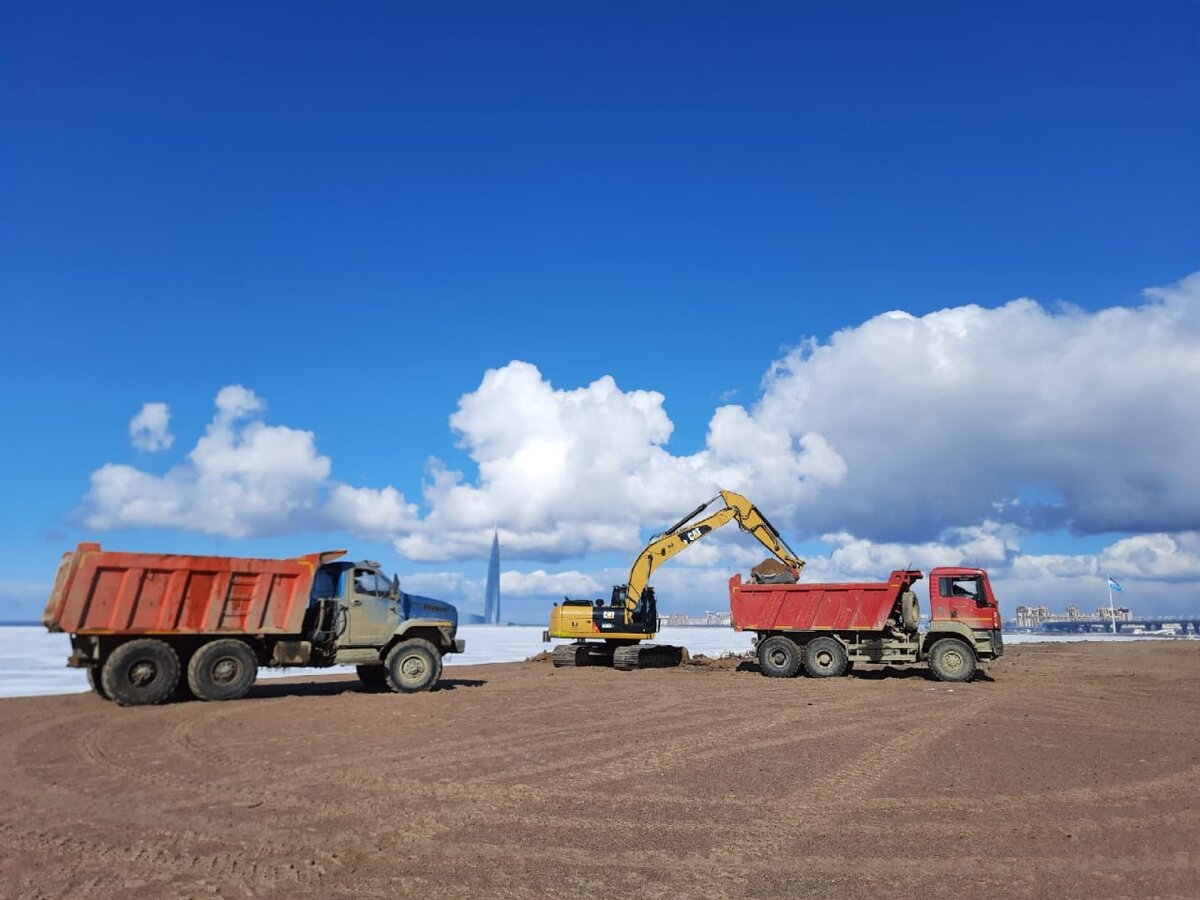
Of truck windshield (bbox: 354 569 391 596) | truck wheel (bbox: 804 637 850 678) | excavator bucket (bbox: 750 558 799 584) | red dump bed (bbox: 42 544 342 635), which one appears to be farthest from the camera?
excavator bucket (bbox: 750 558 799 584)

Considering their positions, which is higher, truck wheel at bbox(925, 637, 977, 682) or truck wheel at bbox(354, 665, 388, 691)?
truck wheel at bbox(925, 637, 977, 682)

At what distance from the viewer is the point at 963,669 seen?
21.7m

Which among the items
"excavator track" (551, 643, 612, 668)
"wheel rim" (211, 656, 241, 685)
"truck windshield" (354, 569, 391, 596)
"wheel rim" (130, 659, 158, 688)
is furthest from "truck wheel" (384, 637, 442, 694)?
"excavator track" (551, 643, 612, 668)

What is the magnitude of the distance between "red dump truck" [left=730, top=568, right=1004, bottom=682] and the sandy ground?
589 centimetres

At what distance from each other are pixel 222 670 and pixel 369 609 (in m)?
3.08

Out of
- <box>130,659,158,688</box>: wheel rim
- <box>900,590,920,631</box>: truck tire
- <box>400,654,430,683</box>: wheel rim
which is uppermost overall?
<box>900,590,920,631</box>: truck tire

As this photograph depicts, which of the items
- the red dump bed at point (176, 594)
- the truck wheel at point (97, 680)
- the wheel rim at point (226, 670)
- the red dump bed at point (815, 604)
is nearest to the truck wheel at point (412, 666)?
the red dump bed at point (176, 594)

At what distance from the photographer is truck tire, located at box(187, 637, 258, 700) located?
623 inches

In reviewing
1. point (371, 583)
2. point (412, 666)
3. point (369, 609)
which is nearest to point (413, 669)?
point (412, 666)

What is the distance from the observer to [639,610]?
89.1ft

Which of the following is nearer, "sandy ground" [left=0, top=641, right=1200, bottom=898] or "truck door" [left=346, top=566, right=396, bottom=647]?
"sandy ground" [left=0, top=641, right=1200, bottom=898]

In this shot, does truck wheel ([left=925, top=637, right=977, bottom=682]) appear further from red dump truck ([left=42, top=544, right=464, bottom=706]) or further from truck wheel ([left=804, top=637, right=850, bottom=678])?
red dump truck ([left=42, top=544, right=464, bottom=706])

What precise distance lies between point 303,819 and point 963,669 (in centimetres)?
1892

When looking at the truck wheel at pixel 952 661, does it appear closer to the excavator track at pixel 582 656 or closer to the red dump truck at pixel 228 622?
the excavator track at pixel 582 656
